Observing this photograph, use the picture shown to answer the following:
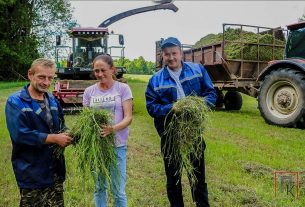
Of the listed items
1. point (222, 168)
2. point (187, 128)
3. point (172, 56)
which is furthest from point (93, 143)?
point (222, 168)

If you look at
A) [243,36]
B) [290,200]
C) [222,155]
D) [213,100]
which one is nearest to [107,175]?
[213,100]

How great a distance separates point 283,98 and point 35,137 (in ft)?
25.3

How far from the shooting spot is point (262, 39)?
12.7 meters

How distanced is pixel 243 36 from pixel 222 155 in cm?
662

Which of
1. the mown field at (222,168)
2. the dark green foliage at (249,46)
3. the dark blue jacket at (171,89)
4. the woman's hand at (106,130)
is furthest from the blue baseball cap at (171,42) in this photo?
the dark green foliage at (249,46)

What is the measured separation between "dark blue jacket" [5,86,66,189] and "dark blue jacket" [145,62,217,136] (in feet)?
3.88

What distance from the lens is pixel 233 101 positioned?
575 inches

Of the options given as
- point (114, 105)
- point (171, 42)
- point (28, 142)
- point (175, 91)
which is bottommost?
point (28, 142)

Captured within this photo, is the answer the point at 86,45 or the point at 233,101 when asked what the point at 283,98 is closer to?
the point at 233,101

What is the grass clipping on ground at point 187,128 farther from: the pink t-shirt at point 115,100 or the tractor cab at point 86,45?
the tractor cab at point 86,45

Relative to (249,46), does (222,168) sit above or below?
below

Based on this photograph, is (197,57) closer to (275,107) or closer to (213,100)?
(275,107)

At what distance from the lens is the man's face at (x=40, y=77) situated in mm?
3348

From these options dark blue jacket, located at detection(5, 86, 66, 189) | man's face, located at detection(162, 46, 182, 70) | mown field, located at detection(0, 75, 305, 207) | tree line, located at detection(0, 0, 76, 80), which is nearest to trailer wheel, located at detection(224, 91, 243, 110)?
mown field, located at detection(0, 75, 305, 207)
